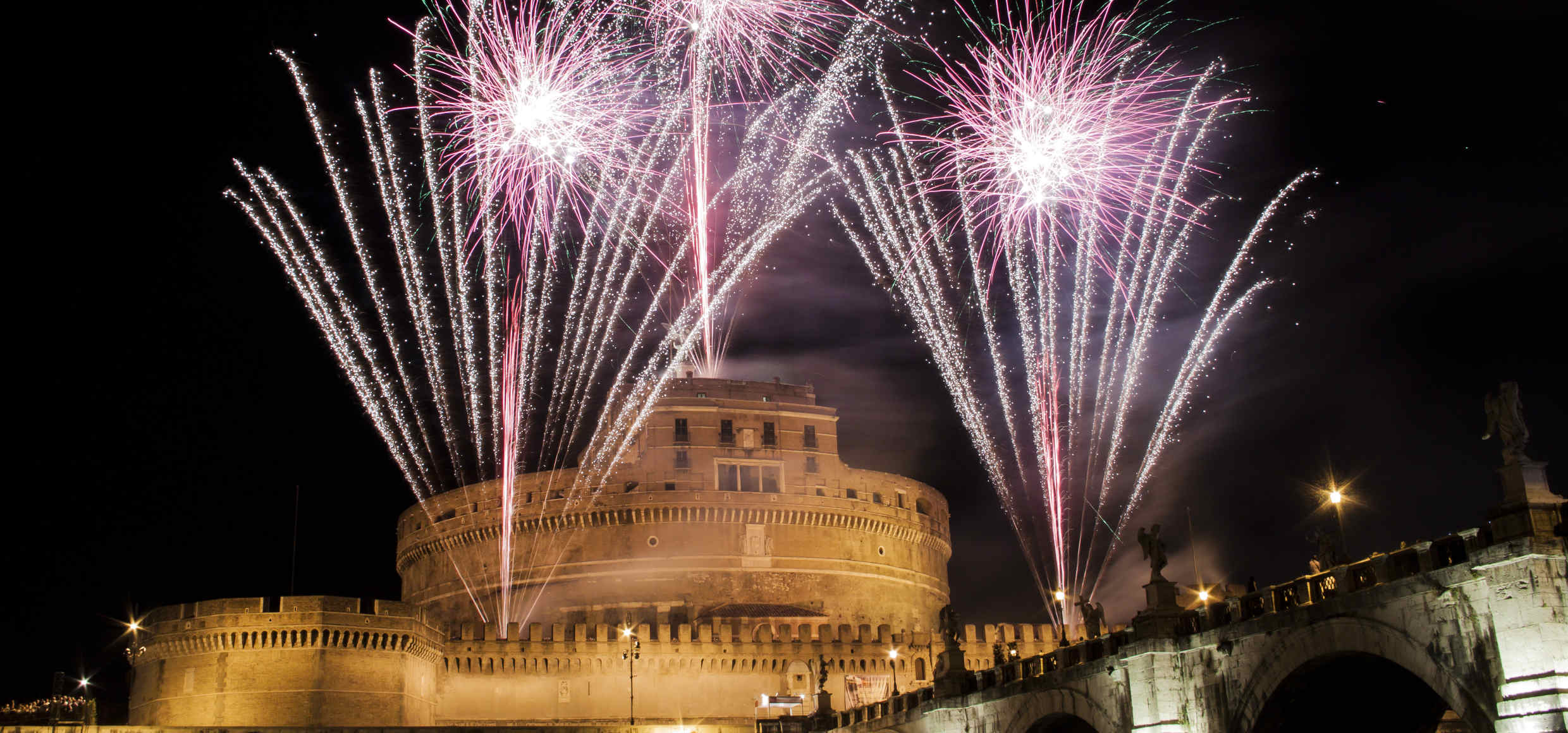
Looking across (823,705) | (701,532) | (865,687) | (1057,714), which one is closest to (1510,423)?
(1057,714)

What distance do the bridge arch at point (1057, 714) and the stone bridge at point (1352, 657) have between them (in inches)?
1.4

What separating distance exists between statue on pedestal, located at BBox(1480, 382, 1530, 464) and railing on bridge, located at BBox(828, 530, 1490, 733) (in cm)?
108

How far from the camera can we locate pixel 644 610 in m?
57.6

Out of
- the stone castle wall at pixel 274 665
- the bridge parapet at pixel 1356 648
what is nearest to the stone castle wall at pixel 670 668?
the stone castle wall at pixel 274 665

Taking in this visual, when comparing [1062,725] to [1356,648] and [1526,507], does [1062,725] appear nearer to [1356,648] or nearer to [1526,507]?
[1356,648]

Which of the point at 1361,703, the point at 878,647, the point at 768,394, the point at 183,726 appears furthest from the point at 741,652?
the point at 1361,703

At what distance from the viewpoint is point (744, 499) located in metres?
58.8

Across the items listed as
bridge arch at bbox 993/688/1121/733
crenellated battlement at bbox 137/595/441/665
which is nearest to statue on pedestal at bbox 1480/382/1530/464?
bridge arch at bbox 993/688/1121/733

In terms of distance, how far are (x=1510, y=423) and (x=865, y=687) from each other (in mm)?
36213

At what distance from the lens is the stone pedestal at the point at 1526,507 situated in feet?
54.8

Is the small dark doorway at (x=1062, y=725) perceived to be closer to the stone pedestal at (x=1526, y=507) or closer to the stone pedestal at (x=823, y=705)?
the stone pedestal at (x=1526, y=507)

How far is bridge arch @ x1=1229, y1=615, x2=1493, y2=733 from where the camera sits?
1741 cm

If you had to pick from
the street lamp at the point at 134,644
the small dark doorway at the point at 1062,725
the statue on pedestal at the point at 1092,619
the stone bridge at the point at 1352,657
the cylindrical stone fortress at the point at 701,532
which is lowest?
the small dark doorway at the point at 1062,725

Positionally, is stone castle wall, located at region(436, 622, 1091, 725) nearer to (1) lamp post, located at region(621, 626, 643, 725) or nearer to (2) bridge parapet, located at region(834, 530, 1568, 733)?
(1) lamp post, located at region(621, 626, 643, 725)
